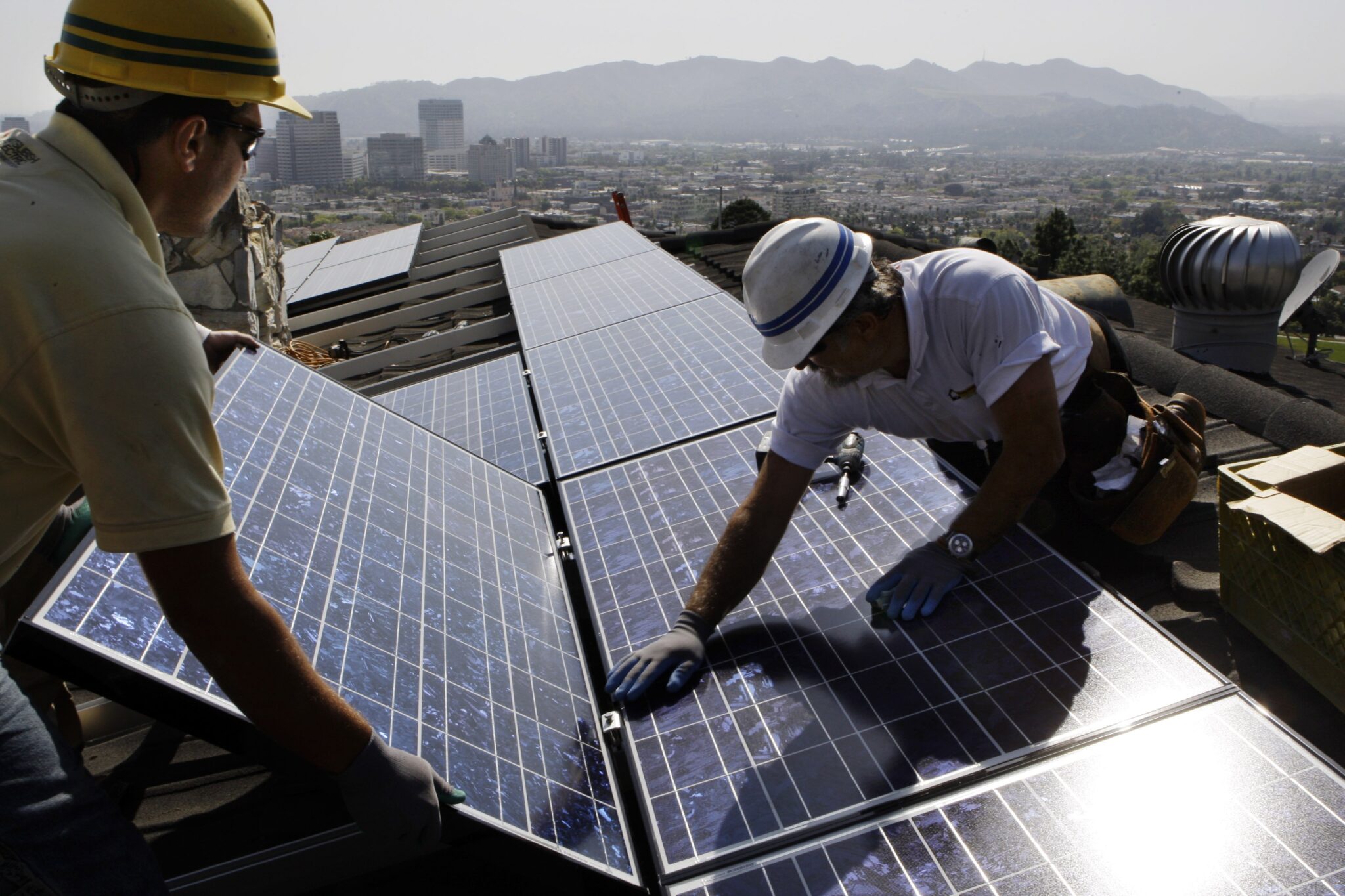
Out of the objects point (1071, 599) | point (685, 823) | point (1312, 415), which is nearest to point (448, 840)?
point (685, 823)

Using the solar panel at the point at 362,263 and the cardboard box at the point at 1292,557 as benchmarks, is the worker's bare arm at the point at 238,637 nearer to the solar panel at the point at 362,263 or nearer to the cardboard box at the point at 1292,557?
the cardboard box at the point at 1292,557

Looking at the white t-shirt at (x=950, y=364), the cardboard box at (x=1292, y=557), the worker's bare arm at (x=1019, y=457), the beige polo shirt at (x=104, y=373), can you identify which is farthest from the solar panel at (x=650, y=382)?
the beige polo shirt at (x=104, y=373)

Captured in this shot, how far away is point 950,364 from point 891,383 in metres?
0.25

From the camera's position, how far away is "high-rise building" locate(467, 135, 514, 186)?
13388 centimetres

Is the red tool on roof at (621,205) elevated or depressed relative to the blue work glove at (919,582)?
depressed

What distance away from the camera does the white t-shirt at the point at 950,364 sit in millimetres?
3293

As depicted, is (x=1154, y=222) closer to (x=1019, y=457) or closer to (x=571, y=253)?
(x=571, y=253)

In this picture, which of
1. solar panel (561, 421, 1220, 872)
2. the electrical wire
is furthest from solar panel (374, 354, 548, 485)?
the electrical wire

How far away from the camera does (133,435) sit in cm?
167

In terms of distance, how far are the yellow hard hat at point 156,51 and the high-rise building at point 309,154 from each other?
3771 inches

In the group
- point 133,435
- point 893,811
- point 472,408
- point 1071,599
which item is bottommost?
point 472,408

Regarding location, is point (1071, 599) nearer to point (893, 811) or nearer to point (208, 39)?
point (893, 811)

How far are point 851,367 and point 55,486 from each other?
2.59m

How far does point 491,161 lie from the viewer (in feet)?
447
